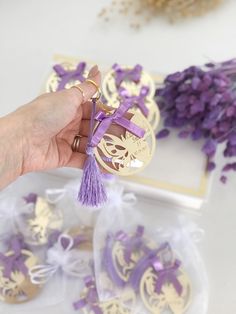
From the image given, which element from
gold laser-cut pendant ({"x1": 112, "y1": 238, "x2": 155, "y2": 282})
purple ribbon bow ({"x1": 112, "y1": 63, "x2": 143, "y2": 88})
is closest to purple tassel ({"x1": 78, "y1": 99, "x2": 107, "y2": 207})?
gold laser-cut pendant ({"x1": 112, "y1": 238, "x2": 155, "y2": 282})

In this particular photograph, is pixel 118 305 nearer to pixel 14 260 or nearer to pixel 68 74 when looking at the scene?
pixel 14 260

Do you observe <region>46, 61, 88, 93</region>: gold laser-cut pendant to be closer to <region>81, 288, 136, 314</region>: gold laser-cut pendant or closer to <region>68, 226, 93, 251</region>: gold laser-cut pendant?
<region>68, 226, 93, 251</region>: gold laser-cut pendant

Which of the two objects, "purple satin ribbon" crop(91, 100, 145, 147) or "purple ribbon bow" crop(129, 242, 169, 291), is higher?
"purple satin ribbon" crop(91, 100, 145, 147)

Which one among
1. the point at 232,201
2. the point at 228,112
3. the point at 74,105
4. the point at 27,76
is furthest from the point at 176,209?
the point at 27,76

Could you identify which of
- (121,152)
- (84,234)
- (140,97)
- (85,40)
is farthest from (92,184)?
(85,40)

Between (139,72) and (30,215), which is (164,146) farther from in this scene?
(30,215)

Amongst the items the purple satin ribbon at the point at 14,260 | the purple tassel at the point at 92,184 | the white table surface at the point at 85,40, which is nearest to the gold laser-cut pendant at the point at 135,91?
the white table surface at the point at 85,40
